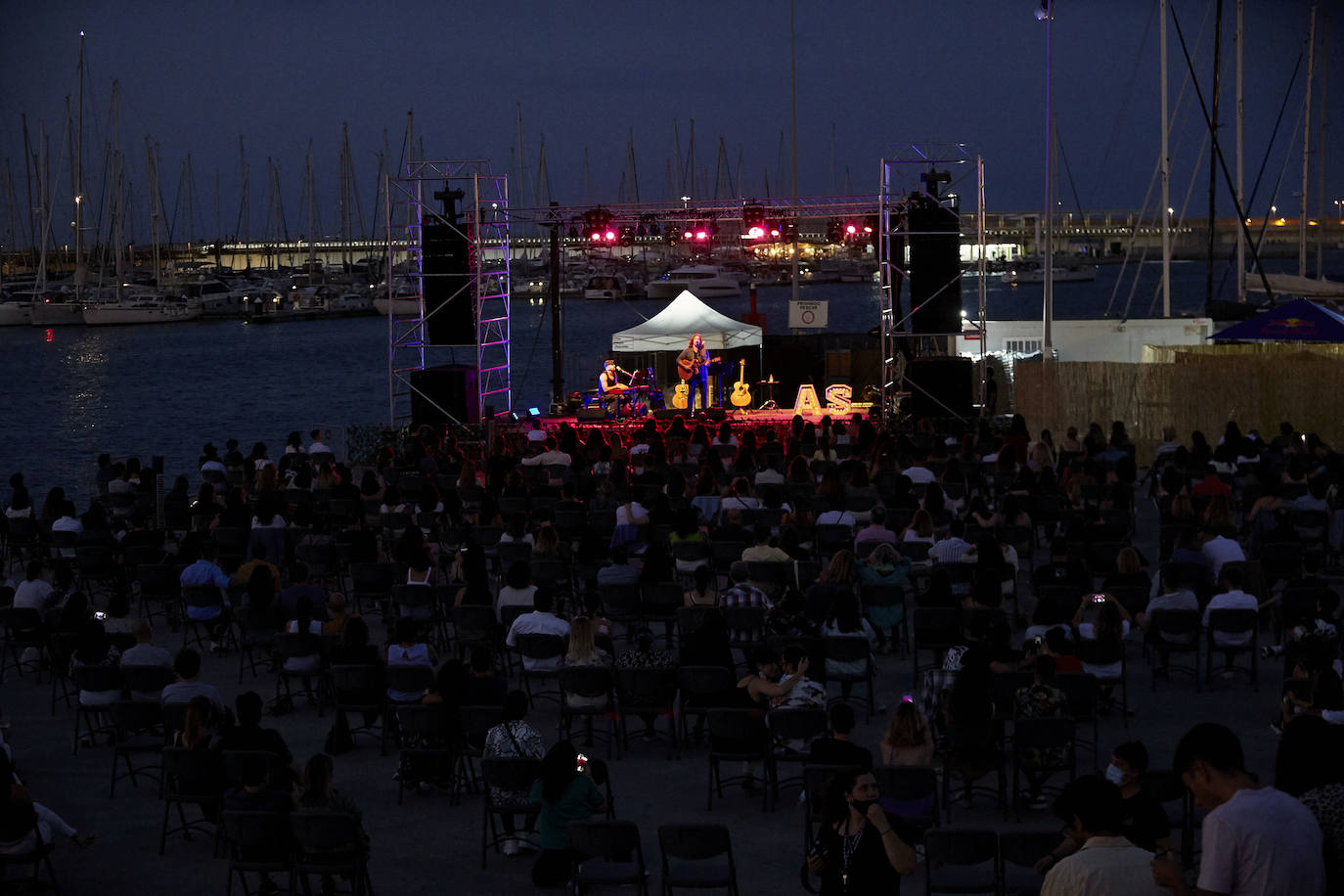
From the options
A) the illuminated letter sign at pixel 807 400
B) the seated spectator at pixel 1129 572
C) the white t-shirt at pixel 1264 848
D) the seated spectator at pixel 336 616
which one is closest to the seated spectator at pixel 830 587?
the seated spectator at pixel 1129 572

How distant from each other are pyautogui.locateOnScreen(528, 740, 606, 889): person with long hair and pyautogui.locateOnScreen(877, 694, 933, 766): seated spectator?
1.50m

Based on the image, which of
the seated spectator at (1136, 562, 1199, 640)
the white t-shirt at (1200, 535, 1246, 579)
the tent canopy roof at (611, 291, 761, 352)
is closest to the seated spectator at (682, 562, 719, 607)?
the seated spectator at (1136, 562, 1199, 640)

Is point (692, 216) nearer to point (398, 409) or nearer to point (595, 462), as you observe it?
point (595, 462)

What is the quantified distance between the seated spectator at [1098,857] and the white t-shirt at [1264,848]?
0.88ft

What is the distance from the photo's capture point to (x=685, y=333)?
2886 cm

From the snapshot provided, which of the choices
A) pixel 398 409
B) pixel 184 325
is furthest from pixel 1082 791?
pixel 184 325

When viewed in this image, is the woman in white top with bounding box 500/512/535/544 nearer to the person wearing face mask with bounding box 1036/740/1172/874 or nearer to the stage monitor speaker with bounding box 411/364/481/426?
the person wearing face mask with bounding box 1036/740/1172/874

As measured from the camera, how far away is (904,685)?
11500 mm

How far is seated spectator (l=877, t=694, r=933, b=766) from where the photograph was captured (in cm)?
793

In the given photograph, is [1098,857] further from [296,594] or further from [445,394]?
[445,394]

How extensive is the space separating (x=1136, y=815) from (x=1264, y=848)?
6.40 feet

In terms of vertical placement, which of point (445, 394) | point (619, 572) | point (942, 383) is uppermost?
point (942, 383)

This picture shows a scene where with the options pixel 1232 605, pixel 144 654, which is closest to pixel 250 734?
pixel 144 654

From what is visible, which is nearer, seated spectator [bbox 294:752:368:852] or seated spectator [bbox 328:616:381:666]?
seated spectator [bbox 294:752:368:852]
